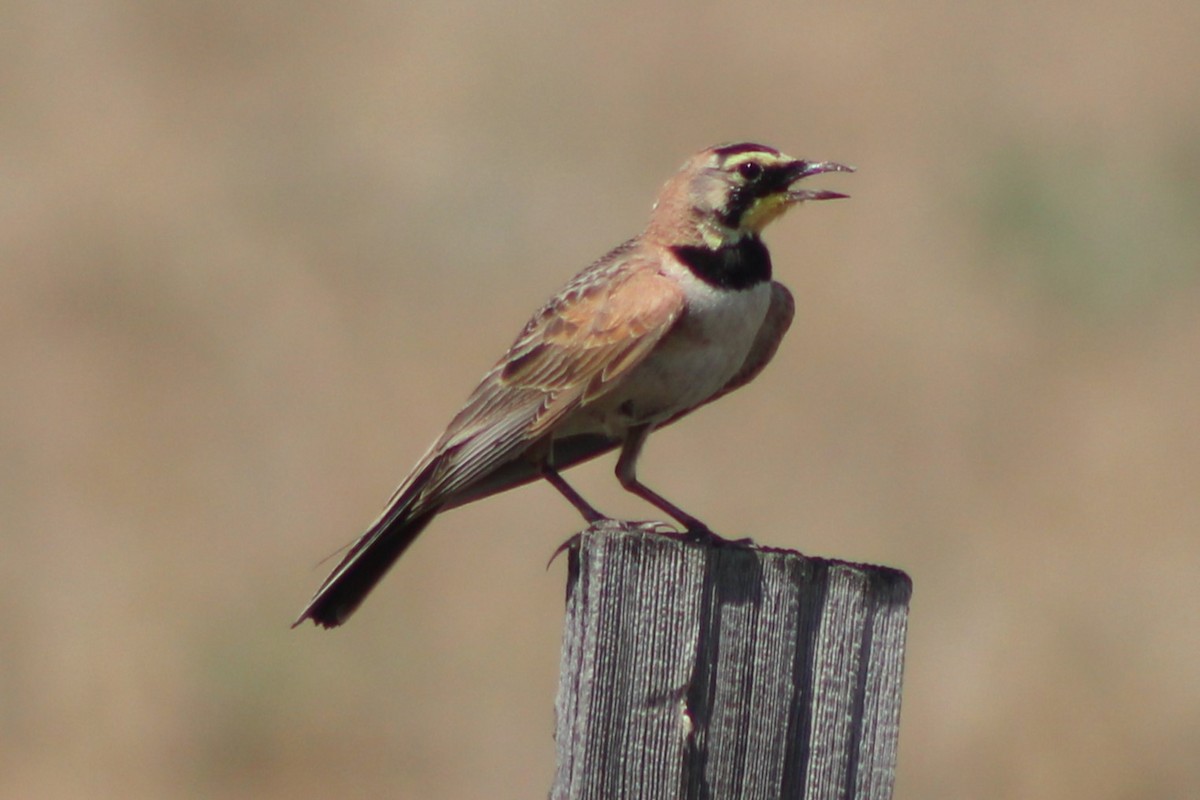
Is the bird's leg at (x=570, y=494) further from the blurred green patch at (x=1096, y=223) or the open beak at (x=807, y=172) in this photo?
the blurred green patch at (x=1096, y=223)

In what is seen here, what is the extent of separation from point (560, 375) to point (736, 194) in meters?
0.93

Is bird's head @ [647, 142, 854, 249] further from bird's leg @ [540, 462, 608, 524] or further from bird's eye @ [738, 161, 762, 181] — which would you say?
bird's leg @ [540, 462, 608, 524]

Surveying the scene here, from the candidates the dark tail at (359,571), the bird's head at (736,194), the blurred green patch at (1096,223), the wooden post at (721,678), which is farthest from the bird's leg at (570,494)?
the blurred green patch at (1096,223)

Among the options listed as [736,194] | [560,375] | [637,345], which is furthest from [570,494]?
[736,194]

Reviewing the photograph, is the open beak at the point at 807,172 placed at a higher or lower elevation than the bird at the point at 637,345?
higher

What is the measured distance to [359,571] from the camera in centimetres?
622

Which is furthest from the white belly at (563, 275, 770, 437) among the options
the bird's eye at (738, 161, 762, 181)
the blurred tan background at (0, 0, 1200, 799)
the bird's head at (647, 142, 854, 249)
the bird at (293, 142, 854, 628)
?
the blurred tan background at (0, 0, 1200, 799)

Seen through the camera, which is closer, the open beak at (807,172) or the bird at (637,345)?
the bird at (637,345)

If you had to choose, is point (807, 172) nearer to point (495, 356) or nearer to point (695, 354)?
point (695, 354)

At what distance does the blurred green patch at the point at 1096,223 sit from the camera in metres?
13.9

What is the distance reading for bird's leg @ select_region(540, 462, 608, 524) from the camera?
263 inches

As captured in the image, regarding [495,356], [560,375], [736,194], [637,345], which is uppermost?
[495,356]

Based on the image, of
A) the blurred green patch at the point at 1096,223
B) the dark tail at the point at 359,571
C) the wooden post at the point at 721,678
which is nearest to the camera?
the wooden post at the point at 721,678

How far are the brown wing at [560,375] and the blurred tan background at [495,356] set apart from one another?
14.0 feet
